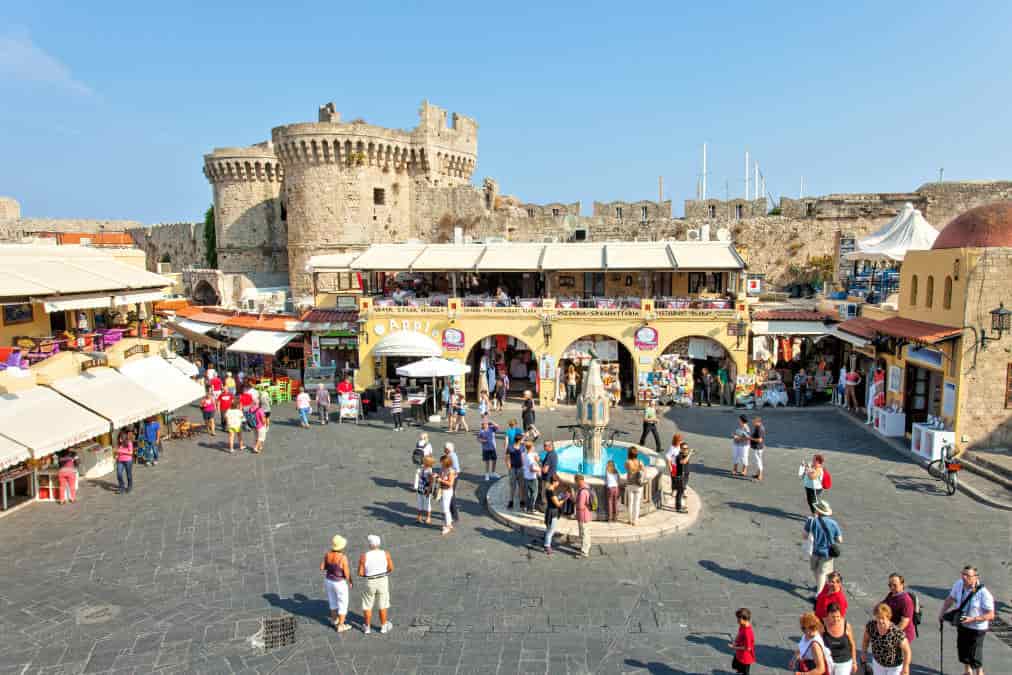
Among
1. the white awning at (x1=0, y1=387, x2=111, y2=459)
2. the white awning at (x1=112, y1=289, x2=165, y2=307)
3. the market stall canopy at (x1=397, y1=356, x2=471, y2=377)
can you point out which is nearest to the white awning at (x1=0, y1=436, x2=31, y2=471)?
the white awning at (x1=0, y1=387, x2=111, y2=459)

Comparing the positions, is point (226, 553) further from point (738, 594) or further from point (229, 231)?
point (229, 231)

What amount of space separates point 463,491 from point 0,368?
9702 millimetres

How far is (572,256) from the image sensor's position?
23.4 meters

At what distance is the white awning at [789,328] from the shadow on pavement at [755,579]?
13.2 m

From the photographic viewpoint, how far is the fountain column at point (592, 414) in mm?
12617

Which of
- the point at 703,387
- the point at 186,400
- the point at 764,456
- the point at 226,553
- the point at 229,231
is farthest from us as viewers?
the point at 229,231

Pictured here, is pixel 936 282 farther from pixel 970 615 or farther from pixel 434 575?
pixel 434 575

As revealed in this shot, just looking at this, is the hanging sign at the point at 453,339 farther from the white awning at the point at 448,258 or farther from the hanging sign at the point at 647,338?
the hanging sign at the point at 647,338

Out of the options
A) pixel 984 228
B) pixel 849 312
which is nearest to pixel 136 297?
pixel 984 228

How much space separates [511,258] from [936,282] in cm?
1289


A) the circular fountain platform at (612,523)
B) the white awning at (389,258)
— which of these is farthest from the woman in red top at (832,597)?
the white awning at (389,258)

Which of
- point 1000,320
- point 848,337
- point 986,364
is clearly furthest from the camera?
point 848,337

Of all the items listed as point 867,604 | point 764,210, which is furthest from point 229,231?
point 867,604

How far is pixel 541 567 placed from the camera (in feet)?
32.5
